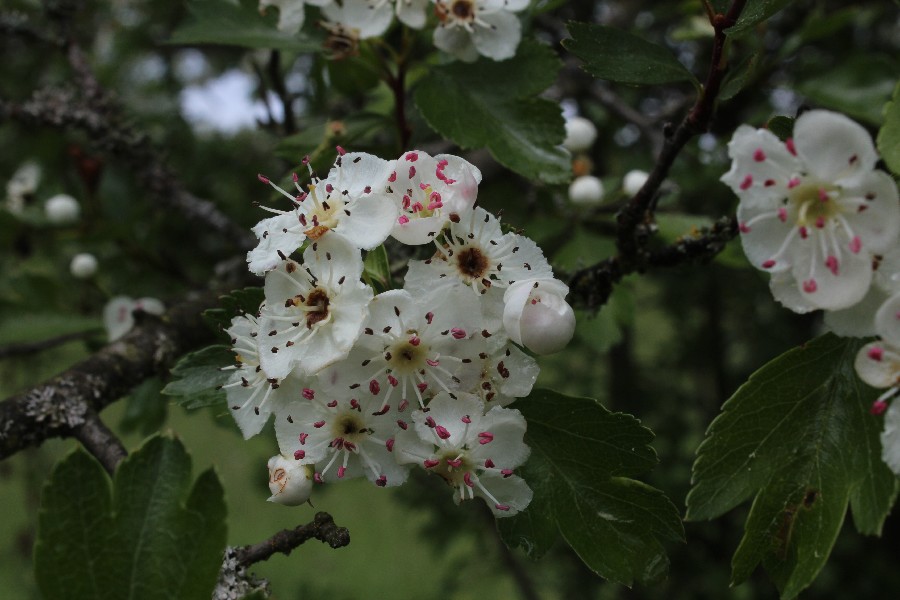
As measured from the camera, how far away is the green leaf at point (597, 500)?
36.9 inches

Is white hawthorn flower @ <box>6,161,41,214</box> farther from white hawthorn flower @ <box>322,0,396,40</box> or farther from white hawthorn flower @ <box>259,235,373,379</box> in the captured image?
white hawthorn flower @ <box>259,235,373,379</box>

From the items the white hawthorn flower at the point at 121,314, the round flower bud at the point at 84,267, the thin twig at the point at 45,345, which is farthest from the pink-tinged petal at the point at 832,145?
the round flower bud at the point at 84,267

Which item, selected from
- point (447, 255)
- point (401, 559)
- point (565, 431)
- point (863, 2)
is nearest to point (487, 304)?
point (447, 255)

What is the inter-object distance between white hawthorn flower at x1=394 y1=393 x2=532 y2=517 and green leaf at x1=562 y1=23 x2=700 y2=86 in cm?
43

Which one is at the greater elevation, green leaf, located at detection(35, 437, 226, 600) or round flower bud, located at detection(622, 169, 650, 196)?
green leaf, located at detection(35, 437, 226, 600)

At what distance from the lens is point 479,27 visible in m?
1.22

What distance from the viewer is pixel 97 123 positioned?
1.85 metres

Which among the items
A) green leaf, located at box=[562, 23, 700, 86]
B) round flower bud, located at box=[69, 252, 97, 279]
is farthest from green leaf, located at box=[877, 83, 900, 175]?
round flower bud, located at box=[69, 252, 97, 279]

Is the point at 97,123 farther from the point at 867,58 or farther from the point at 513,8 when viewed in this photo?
the point at 867,58

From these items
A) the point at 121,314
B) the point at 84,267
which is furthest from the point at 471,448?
the point at 84,267

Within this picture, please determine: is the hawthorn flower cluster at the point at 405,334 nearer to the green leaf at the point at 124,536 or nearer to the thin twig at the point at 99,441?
the green leaf at the point at 124,536

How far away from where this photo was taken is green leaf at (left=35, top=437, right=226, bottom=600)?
33.1 inches

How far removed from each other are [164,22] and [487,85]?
198 cm

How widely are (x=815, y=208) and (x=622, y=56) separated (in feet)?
1.13
